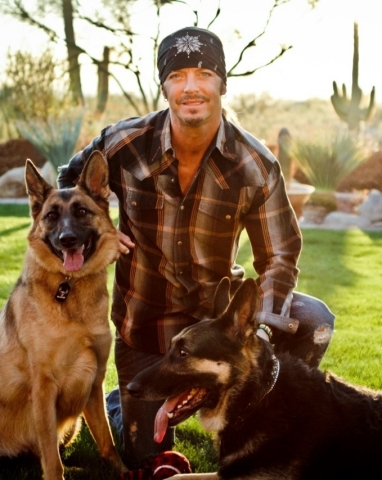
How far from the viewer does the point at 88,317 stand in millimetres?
3492

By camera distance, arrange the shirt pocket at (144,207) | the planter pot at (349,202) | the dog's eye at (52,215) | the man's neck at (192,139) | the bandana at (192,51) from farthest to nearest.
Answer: the planter pot at (349,202) → the shirt pocket at (144,207) → the man's neck at (192,139) → the bandana at (192,51) → the dog's eye at (52,215)

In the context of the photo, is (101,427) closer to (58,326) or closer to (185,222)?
(58,326)

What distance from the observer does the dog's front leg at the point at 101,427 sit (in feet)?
12.0

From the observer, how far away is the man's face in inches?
144

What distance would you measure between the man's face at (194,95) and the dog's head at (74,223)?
52 cm

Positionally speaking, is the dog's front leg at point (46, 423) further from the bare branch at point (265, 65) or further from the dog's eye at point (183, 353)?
the bare branch at point (265, 65)

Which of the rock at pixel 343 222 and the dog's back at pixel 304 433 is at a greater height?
the dog's back at pixel 304 433

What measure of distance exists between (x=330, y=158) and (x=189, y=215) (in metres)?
10.5

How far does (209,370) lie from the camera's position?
3.00 meters

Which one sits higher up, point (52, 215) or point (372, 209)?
point (52, 215)

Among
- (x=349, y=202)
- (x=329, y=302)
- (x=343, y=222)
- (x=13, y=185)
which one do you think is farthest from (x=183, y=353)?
(x=13, y=185)

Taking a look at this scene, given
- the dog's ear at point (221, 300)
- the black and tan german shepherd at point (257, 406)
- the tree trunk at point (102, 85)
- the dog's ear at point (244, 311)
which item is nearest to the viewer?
the dog's ear at point (244, 311)

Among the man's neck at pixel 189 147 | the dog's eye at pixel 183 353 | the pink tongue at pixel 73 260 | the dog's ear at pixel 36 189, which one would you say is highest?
the man's neck at pixel 189 147

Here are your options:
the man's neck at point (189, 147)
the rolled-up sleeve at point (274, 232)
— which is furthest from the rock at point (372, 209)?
the man's neck at point (189, 147)
